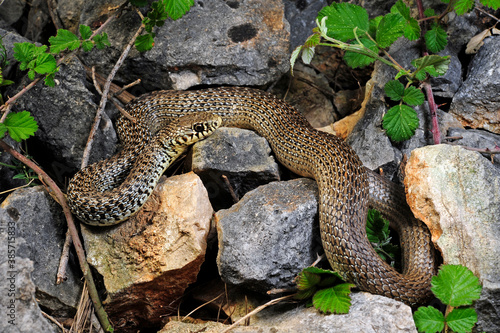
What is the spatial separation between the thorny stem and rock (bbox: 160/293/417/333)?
3.38 feet

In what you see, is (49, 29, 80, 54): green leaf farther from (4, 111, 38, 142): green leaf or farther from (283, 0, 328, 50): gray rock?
(283, 0, 328, 50): gray rock

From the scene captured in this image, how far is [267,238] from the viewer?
12.5 feet

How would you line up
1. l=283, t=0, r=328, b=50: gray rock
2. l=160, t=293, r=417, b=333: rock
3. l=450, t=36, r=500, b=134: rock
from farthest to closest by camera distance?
l=283, t=0, r=328, b=50: gray rock < l=450, t=36, r=500, b=134: rock < l=160, t=293, r=417, b=333: rock

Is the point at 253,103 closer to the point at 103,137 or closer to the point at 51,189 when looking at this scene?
the point at 103,137

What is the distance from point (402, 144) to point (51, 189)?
3.61 meters

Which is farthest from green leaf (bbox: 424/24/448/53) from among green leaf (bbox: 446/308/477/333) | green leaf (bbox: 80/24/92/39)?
green leaf (bbox: 80/24/92/39)

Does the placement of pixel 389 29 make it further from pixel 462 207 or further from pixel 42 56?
pixel 42 56

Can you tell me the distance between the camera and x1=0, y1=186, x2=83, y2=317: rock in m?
3.93

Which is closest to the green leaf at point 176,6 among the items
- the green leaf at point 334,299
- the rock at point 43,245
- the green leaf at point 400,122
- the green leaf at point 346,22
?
the green leaf at point 346,22

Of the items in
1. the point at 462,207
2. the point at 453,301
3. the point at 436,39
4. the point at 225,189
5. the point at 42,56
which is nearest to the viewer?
the point at 453,301

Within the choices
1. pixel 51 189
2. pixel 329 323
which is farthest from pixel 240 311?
pixel 51 189

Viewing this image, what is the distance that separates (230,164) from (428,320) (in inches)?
87.6

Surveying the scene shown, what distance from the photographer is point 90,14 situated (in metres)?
5.22

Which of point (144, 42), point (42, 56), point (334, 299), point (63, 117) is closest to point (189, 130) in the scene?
point (144, 42)
